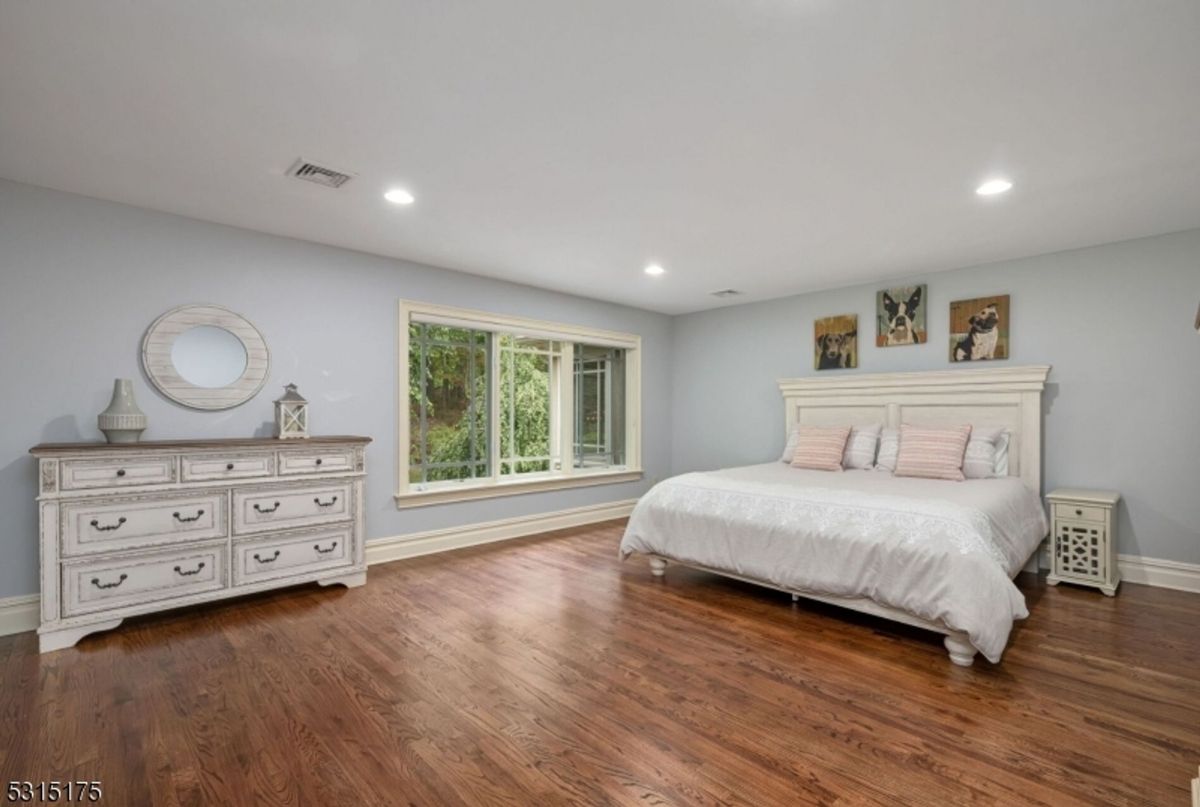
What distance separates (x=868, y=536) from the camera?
2844 mm

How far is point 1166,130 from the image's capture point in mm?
2312

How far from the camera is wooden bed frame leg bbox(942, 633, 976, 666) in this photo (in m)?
2.51

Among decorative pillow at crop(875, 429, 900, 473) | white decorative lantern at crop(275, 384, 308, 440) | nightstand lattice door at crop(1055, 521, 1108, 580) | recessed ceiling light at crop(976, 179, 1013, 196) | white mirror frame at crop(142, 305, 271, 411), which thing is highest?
recessed ceiling light at crop(976, 179, 1013, 196)

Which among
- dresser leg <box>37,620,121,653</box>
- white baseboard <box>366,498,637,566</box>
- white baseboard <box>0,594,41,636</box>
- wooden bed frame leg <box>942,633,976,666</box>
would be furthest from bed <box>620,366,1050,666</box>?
white baseboard <box>0,594,41,636</box>

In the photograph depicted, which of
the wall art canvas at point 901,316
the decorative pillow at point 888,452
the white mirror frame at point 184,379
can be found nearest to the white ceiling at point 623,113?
the white mirror frame at point 184,379

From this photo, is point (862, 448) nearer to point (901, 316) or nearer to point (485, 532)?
point (901, 316)

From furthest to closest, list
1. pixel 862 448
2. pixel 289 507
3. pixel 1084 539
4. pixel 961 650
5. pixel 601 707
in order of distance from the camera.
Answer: pixel 862 448, pixel 1084 539, pixel 289 507, pixel 961 650, pixel 601 707

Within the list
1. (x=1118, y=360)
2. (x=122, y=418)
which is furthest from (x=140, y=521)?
(x=1118, y=360)

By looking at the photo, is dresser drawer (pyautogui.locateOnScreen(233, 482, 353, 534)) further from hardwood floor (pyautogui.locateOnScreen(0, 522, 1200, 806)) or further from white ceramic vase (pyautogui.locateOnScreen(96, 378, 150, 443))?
white ceramic vase (pyautogui.locateOnScreen(96, 378, 150, 443))

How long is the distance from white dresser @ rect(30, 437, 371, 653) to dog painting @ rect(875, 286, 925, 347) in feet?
14.6

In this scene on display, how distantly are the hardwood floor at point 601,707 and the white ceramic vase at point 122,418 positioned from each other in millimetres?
1052

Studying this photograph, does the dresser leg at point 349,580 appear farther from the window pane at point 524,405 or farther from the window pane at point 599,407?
the window pane at point 599,407

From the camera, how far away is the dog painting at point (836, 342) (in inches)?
202

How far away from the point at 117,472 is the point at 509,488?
2.78m
